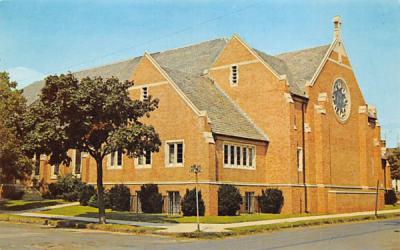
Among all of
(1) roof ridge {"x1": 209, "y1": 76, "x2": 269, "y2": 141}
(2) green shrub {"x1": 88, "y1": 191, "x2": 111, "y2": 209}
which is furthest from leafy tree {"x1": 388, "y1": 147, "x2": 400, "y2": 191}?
(2) green shrub {"x1": 88, "y1": 191, "x2": 111, "y2": 209}

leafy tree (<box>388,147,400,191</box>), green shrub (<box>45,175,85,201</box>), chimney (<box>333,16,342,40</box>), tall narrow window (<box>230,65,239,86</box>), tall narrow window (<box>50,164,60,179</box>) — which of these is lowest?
green shrub (<box>45,175,85,201</box>)

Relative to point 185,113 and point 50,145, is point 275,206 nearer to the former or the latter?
point 185,113

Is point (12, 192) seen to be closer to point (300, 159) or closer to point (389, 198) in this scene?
point (300, 159)

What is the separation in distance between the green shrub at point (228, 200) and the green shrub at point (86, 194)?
39.6 ft

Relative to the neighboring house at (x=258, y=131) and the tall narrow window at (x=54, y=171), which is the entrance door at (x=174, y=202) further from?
the tall narrow window at (x=54, y=171)

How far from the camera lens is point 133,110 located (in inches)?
1126

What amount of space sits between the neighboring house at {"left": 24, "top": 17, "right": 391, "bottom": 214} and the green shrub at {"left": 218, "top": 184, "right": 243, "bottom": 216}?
0.60 metres

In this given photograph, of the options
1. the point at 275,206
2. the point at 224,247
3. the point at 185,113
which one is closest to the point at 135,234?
the point at 224,247

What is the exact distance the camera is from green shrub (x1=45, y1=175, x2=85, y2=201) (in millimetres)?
46781

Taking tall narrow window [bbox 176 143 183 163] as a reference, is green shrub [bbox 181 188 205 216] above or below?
below

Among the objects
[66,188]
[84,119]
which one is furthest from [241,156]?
[66,188]

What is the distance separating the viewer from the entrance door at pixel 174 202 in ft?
123

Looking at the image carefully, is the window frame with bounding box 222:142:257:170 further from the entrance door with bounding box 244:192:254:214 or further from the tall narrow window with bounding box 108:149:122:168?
the tall narrow window with bounding box 108:149:122:168

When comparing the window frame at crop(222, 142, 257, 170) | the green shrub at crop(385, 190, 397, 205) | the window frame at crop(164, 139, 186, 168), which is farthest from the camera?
the green shrub at crop(385, 190, 397, 205)
